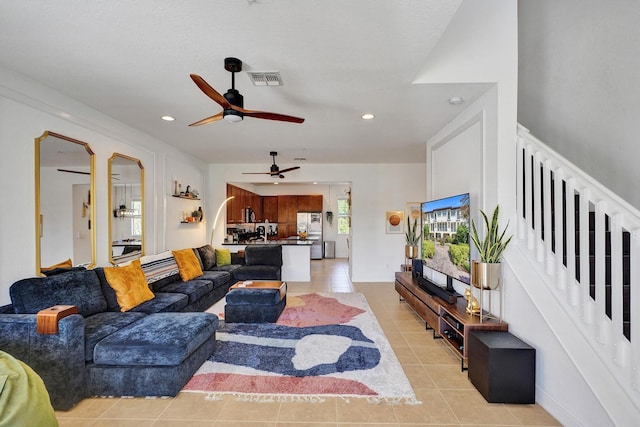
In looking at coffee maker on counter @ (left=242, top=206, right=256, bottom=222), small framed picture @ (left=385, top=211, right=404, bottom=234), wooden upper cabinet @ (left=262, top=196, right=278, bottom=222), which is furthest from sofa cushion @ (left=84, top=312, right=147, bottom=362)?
wooden upper cabinet @ (left=262, top=196, right=278, bottom=222)

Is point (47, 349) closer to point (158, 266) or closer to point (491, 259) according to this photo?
point (158, 266)

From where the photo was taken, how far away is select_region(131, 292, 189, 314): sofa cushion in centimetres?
332

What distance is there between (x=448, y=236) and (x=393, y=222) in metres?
3.26

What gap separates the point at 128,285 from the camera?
337cm

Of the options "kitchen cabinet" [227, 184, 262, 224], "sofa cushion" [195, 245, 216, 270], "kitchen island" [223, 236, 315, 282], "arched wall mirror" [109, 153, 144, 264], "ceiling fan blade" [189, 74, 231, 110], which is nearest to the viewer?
"ceiling fan blade" [189, 74, 231, 110]

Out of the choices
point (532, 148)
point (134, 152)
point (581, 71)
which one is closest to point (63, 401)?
point (134, 152)

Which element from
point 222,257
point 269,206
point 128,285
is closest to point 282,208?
point 269,206

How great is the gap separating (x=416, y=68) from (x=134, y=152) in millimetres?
3983

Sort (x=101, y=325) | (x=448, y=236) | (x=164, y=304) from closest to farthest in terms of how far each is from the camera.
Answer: (x=101, y=325)
(x=164, y=304)
(x=448, y=236)

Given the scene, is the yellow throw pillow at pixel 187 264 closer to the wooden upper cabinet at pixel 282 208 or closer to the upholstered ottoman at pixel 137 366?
the upholstered ottoman at pixel 137 366

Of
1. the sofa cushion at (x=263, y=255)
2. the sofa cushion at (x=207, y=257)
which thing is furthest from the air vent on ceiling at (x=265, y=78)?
the sofa cushion at (x=263, y=255)

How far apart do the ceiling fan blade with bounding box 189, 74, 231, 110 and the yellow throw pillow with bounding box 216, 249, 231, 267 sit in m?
4.31

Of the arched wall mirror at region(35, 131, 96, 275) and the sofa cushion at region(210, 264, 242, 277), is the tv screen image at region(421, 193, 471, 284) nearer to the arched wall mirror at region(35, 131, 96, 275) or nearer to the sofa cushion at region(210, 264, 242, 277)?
the sofa cushion at region(210, 264, 242, 277)

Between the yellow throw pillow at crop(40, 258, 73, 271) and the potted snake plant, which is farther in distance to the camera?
the yellow throw pillow at crop(40, 258, 73, 271)
